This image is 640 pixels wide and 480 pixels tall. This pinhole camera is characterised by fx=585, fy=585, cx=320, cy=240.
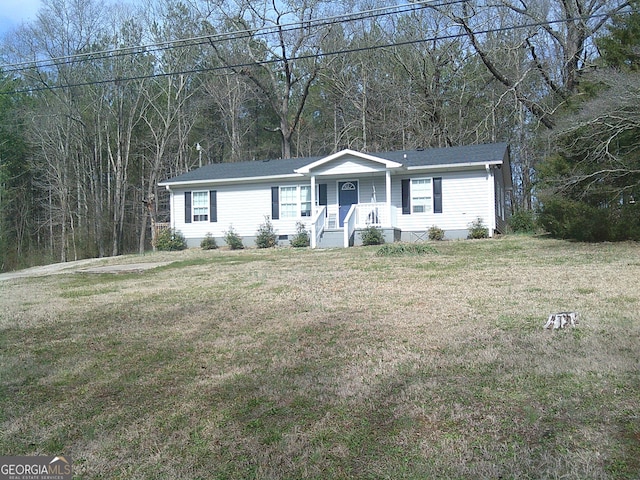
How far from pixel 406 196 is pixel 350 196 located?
2.05 m

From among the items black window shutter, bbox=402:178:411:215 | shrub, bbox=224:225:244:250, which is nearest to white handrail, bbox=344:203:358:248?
black window shutter, bbox=402:178:411:215

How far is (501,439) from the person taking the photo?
12.4ft

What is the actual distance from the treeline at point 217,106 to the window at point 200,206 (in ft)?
17.6

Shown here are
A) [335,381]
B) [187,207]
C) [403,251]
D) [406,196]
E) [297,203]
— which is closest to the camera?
[335,381]

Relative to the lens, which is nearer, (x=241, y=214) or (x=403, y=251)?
(x=403, y=251)

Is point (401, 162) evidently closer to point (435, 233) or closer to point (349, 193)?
point (349, 193)

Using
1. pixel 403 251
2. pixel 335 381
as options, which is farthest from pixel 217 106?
pixel 335 381

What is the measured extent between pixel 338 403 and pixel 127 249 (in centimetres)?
3265

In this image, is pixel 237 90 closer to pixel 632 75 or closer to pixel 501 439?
pixel 632 75

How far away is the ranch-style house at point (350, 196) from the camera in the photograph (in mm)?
19594

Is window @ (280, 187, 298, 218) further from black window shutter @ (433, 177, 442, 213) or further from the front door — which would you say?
black window shutter @ (433, 177, 442, 213)

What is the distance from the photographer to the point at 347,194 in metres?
21.3

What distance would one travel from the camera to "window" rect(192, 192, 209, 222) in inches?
899

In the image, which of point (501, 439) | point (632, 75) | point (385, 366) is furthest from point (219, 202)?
point (501, 439)
